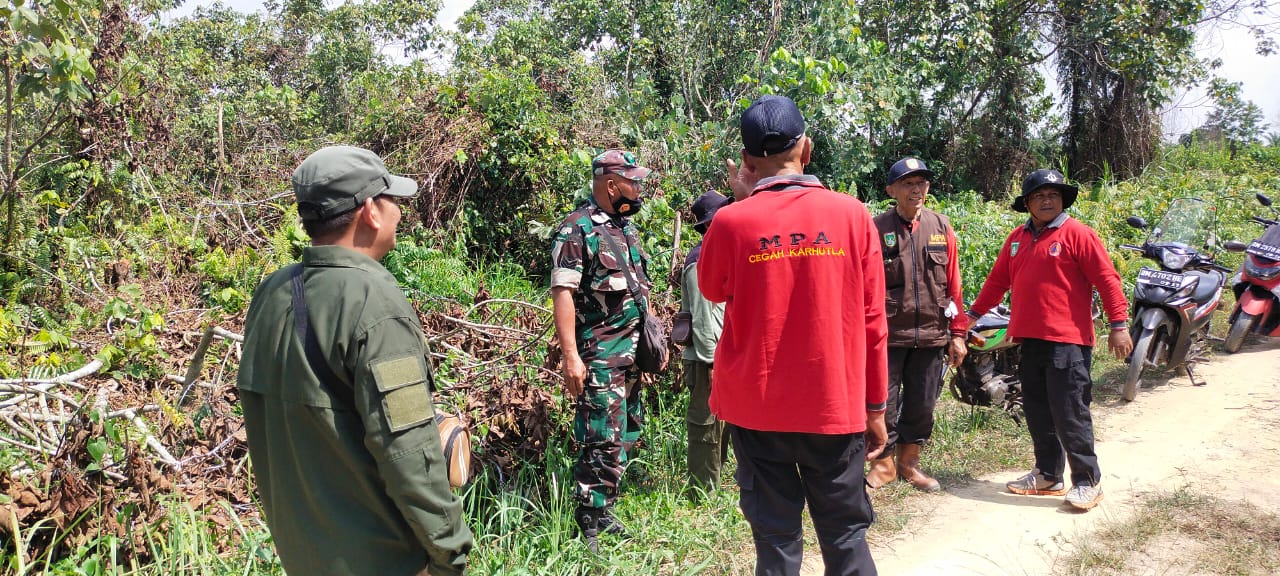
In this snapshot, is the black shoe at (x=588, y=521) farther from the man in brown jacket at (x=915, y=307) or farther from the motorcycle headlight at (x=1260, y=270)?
the motorcycle headlight at (x=1260, y=270)

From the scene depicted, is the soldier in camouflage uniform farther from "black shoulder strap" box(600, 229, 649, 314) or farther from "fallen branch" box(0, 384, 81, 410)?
"fallen branch" box(0, 384, 81, 410)

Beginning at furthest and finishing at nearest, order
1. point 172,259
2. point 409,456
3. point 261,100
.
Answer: point 261,100 → point 172,259 → point 409,456

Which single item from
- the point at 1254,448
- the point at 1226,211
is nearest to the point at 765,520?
the point at 1254,448

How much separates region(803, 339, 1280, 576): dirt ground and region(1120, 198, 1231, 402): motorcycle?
0.27 meters

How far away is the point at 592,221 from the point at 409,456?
2.07m

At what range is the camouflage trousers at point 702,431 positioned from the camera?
4.04 metres

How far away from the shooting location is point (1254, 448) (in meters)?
4.90

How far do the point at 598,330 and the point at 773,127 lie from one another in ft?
4.75

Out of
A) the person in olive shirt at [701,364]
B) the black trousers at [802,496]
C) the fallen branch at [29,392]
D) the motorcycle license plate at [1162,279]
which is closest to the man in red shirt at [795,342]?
the black trousers at [802,496]

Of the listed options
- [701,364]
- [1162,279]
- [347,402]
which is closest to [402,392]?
[347,402]

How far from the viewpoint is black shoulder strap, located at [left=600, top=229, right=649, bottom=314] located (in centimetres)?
365

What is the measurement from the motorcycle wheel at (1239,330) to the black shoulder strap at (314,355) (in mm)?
7797

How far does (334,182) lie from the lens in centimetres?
182

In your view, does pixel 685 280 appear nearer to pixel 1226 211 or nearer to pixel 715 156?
pixel 715 156
